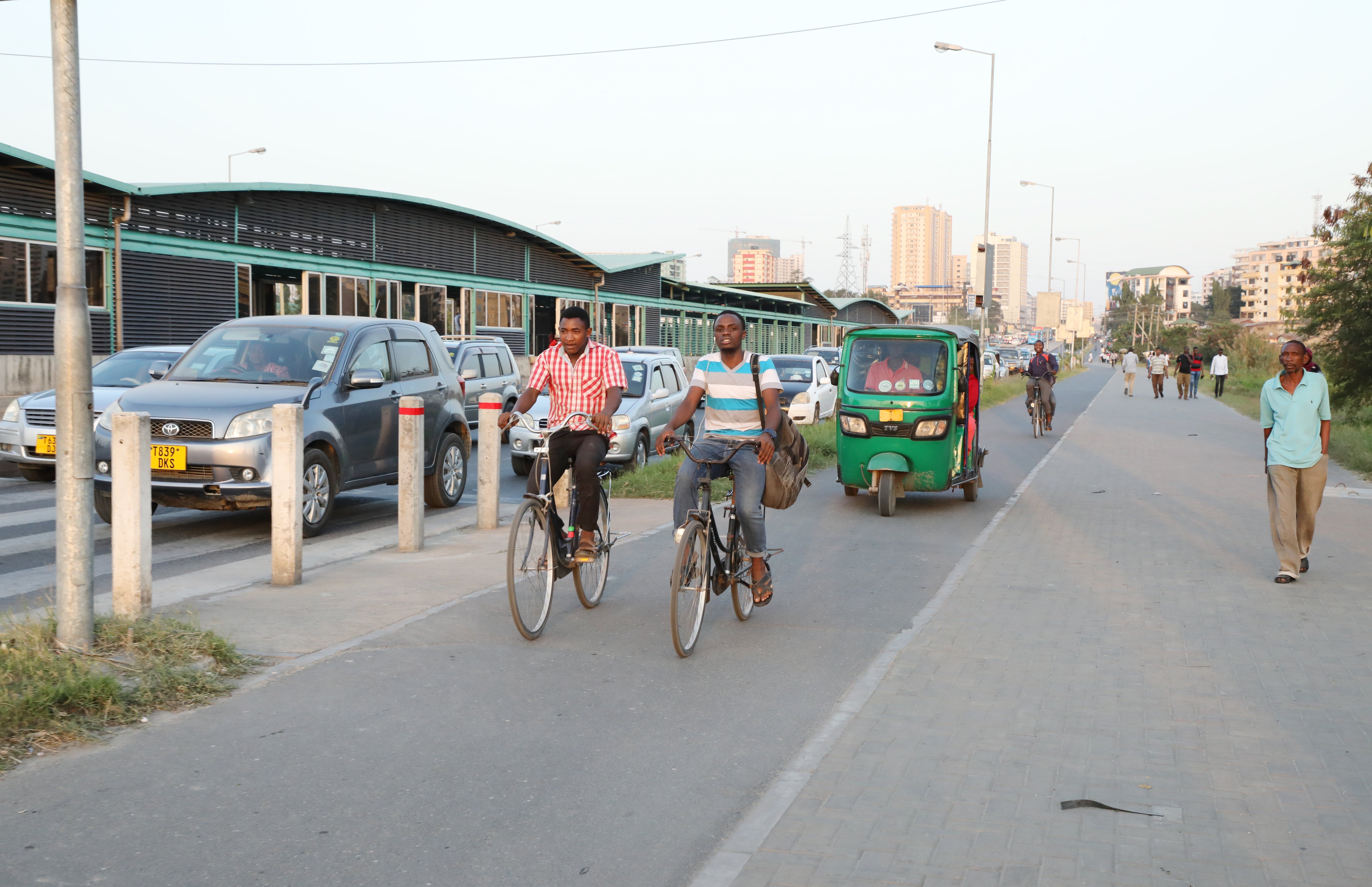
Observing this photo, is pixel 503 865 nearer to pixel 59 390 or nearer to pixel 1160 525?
pixel 59 390

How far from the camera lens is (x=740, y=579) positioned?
7.16 m

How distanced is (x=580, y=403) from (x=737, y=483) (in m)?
1.10

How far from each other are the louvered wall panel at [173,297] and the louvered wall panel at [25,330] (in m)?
1.97

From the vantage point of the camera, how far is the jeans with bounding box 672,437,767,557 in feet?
22.1

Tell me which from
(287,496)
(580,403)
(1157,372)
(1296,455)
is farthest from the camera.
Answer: (1157,372)

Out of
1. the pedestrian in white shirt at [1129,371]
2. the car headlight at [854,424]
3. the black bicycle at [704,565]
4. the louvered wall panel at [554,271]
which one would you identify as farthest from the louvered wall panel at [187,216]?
the pedestrian in white shirt at [1129,371]

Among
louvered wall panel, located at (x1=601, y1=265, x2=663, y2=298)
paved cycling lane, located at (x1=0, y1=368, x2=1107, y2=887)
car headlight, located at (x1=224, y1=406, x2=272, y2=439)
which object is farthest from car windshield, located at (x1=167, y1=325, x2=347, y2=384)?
louvered wall panel, located at (x1=601, y1=265, x2=663, y2=298)

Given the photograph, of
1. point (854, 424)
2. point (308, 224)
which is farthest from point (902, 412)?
point (308, 224)

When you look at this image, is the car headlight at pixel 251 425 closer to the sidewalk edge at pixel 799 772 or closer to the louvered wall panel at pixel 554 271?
the sidewalk edge at pixel 799 772

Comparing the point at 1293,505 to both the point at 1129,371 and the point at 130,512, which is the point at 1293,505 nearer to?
the point at 130,512

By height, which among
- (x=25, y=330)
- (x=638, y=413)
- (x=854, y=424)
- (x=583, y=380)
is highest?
(x=25, y=330)

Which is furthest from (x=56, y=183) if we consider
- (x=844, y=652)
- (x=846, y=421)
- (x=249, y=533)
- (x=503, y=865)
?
(x=846, y=421)

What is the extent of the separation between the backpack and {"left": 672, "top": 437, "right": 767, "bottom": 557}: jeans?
5 cm

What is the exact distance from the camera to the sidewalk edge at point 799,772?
12.4 feet
